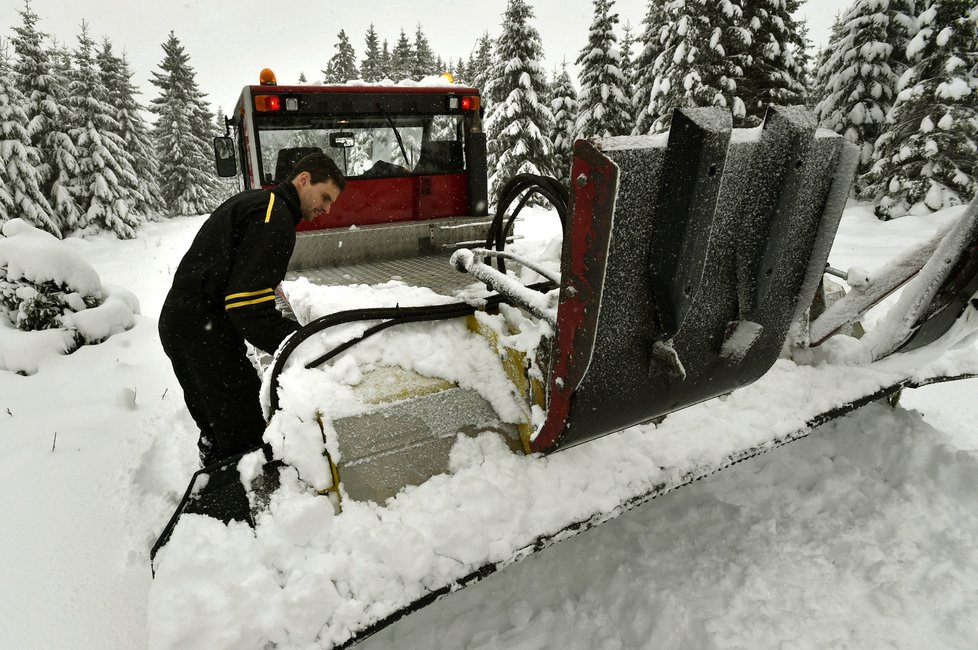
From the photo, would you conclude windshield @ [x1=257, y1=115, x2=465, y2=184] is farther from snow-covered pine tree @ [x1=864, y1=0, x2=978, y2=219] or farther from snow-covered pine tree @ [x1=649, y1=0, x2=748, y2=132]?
snow-covered pine tree @ [x1=864, y1=0, x2=978, y2=219]

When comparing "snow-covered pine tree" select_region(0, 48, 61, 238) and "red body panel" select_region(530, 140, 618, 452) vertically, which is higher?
"red body panel" select_region(530, 140, 618, 452)

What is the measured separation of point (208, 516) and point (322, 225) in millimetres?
4186

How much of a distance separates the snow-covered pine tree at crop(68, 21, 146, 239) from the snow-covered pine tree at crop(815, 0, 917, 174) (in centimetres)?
3130

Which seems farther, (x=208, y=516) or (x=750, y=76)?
(x=750, y=76)

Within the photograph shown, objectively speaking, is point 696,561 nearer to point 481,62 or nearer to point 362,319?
point 362,319

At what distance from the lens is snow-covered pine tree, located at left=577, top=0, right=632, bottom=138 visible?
22.4 metres

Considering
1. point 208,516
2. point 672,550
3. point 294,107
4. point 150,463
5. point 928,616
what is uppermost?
point 294,107

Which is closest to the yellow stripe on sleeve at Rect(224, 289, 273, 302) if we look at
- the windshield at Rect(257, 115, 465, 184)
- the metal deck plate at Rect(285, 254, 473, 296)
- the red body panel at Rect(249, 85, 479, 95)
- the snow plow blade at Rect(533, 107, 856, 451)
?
the metal deck plate at Rect(285, 254, 473, 296)

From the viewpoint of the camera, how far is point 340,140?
16.9 ft

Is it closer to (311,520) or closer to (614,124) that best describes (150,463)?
(311,520)

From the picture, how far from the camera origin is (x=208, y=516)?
1.66 m

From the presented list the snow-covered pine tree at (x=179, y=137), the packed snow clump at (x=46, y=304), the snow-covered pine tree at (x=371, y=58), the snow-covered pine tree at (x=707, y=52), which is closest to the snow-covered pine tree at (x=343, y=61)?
the snow-covered pine tree at (x=371, y=58)

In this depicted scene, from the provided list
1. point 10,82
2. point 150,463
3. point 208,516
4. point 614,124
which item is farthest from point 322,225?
point 10,82

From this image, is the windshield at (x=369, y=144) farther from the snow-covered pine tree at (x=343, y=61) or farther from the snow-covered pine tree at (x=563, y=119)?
the snow-covered pine tree at (x=343, y=61)
